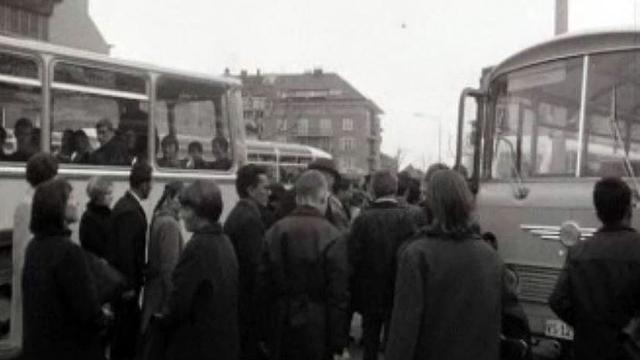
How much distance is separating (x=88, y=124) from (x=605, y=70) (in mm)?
5753

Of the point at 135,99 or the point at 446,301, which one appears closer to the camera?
the point at 446,301

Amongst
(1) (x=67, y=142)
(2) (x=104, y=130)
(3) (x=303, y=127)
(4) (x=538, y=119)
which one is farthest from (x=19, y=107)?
(3) (x=303, y=127)

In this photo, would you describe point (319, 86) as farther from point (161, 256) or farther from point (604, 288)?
point (604, 288)

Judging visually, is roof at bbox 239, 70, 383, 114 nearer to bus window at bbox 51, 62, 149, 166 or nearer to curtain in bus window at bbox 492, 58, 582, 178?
bus window at bbox 51, 62, 149, 166

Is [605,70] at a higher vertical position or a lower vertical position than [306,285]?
higher

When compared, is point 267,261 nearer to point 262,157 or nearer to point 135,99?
point 135,99

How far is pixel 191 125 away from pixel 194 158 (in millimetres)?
466

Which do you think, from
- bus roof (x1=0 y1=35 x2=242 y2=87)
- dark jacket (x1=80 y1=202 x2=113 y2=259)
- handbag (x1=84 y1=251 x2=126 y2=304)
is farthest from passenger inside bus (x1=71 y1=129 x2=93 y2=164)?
handbag (x1=84 y1=251 x2=126 y2=304)

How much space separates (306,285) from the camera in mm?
5844

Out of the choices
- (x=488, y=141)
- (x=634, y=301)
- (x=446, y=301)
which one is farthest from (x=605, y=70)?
(x=446, y=301)

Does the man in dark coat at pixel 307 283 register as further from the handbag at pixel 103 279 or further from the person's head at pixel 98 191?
the person's head at pixel 98 191

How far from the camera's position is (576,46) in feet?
26.4

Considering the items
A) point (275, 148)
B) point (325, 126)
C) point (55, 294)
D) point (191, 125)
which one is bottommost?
point (55, 294)

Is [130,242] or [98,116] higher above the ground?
[98,116]
